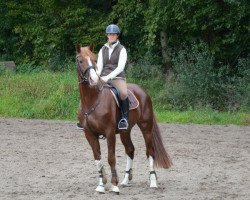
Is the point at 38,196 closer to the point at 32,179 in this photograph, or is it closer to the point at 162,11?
the point at 32,179

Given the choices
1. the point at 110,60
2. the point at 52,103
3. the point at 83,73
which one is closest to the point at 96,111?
the point at 83,73

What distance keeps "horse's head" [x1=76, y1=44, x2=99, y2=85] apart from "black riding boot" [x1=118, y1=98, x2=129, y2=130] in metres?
0.74

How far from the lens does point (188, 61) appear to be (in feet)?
78.2

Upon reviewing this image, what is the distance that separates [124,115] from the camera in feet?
33.9

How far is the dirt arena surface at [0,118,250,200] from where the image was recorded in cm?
995

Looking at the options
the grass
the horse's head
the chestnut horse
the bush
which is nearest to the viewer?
the horse's head

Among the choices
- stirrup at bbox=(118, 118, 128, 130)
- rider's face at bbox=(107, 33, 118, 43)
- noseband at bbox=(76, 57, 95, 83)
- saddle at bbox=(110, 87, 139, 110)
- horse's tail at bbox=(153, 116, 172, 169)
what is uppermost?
rider's face at bbox=(107, 33, 118, 43)

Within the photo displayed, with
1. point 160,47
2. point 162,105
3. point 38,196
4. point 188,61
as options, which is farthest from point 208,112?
point 38,196

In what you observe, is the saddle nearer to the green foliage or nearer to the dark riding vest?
the dark riding vest

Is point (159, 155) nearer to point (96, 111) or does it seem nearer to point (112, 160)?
point (112, 160)

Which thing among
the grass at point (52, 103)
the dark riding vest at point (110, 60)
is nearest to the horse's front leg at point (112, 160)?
the dark riding vest at point (110, 60)

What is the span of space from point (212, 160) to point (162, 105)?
921 cm

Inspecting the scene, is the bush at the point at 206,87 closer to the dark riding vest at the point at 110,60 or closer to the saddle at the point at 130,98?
the saddle at the point at 130,98

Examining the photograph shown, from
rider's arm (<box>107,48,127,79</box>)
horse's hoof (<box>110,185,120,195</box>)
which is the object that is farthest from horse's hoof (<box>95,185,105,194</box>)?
rider's arm (<box>107,48,127,79</box>)
